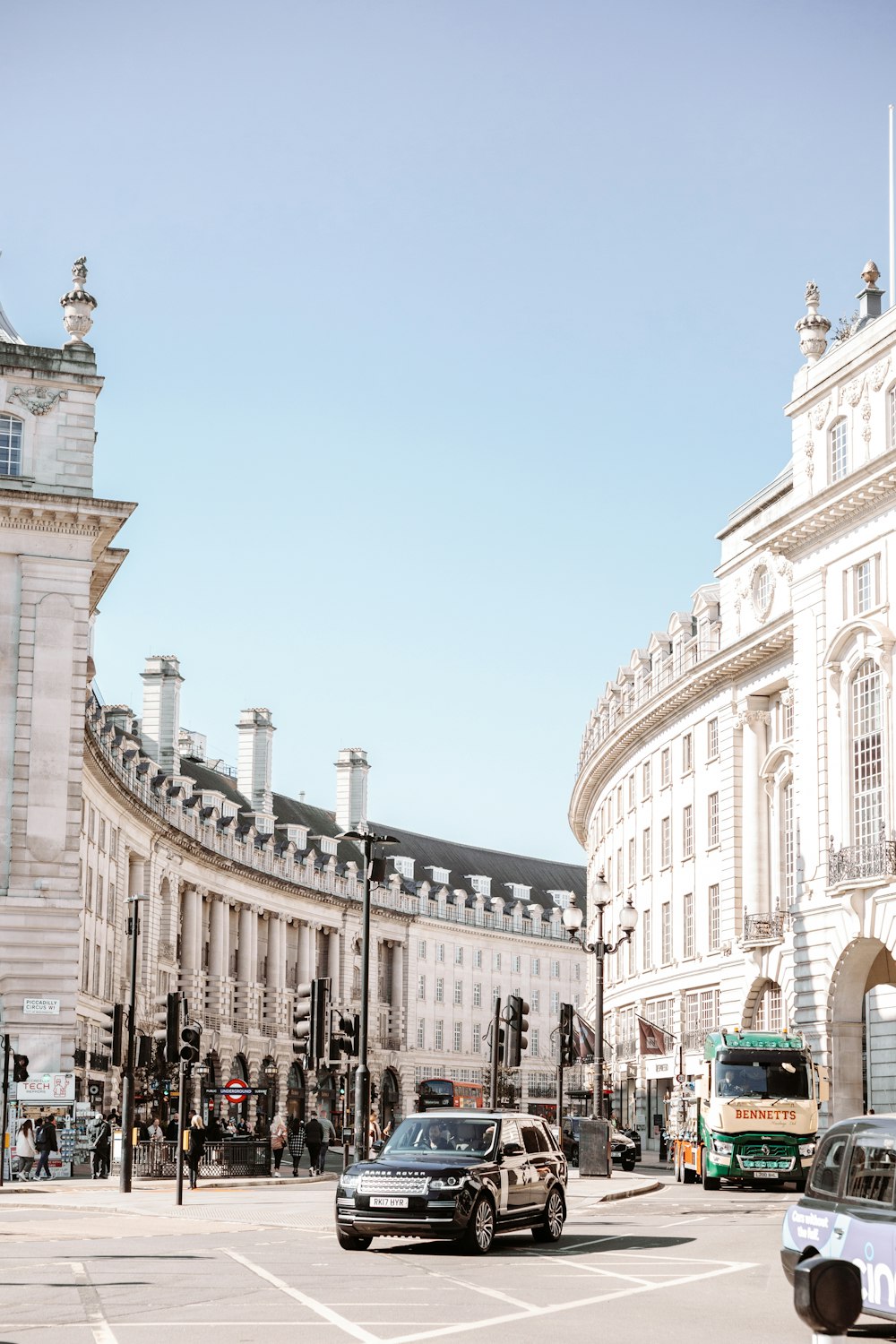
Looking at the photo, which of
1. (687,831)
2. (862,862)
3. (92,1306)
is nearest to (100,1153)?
(862,862)

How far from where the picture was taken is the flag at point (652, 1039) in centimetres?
6169

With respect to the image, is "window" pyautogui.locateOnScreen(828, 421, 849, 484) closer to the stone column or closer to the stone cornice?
the stone cornice

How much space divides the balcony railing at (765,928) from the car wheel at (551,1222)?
28.9 meters

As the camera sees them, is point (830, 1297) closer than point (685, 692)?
Yes

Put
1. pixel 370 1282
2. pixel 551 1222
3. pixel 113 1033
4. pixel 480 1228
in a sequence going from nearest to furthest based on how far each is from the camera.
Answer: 1. pixel 370 1282
2. pixel 480 1228
3. pixel 551 1222
4. pixel 113 1033

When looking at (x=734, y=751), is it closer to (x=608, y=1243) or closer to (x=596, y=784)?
(x=596, y=784)

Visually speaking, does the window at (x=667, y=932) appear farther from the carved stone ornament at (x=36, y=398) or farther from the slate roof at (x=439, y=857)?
the slate roof at (x=439, y=857)

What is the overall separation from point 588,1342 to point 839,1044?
3323cm

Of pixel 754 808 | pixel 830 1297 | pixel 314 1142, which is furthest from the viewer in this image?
pixel 754 808

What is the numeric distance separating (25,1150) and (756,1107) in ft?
59.6

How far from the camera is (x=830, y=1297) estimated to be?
21.5 feet

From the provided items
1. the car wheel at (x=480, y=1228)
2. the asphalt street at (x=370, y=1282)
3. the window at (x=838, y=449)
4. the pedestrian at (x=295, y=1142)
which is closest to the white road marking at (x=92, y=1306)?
the asphalt street at (x=370, y=1282)

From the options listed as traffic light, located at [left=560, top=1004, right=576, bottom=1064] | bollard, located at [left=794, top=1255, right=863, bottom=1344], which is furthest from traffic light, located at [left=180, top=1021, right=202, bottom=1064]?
bollard, located at [left=794, top=1255, right=863, bottom=1344]

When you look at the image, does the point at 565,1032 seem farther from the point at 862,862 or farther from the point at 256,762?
the point at 256,762
